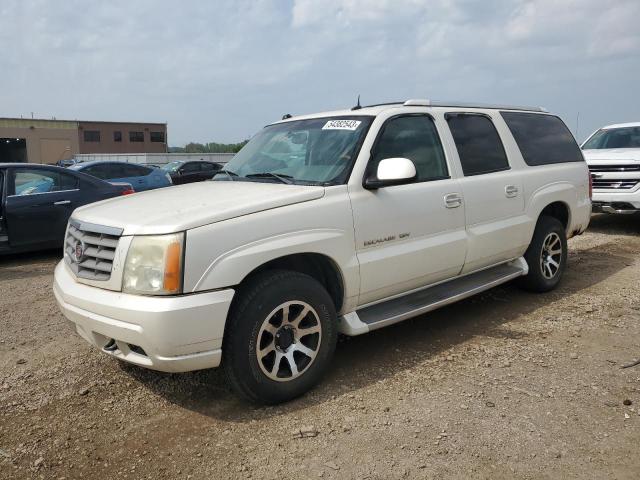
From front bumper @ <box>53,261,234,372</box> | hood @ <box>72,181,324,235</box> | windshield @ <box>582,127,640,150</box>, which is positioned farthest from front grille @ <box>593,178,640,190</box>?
front bumper @ <box>53,261,234,372</box>

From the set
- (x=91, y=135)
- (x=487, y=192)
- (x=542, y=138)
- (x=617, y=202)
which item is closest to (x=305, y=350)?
(x=487, y=192)

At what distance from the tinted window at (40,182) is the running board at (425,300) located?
20.1ft

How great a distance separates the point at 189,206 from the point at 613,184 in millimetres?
8105

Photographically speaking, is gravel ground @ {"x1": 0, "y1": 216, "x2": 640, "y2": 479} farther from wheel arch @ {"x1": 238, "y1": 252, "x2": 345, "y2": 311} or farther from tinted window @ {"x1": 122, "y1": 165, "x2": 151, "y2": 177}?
tinted window @ {"x1": 122, "y1": 165, "x2": 151, "y2": 177}

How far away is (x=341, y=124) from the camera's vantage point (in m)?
4.07

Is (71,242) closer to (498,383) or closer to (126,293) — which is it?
(126,293)

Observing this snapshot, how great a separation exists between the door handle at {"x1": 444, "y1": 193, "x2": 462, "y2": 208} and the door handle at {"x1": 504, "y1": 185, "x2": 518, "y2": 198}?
734mm

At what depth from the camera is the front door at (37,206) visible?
7.52 meters

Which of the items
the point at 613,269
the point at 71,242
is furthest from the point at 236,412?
the point at 613,269

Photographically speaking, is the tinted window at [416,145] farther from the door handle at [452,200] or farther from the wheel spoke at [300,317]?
the wheel spoke at [300,317]

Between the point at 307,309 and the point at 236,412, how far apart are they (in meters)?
0.76

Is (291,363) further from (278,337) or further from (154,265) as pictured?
(154,265)

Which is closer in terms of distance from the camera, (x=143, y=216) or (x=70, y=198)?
(x=143, y=216)

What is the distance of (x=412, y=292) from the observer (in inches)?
163
